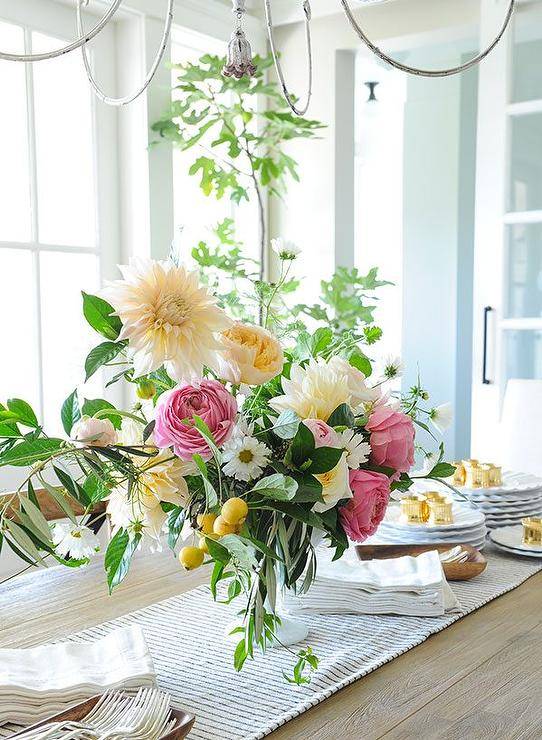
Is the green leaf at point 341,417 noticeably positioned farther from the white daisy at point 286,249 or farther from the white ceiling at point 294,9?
the white ceiling at point 294,9

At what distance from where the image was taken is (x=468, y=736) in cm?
94

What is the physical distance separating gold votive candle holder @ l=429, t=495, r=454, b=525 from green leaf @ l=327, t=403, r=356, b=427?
0.65 metres

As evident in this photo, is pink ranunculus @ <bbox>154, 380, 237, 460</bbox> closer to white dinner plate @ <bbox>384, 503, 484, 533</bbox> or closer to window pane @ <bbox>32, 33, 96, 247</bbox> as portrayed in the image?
white dinner plate @ <bbox>384, 503, 484, 533</bbox>

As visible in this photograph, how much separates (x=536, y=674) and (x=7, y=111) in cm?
227

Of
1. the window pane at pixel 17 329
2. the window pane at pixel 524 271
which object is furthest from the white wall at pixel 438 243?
the window pane at pixel 17 329

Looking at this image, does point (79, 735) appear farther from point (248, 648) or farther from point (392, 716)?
point (392, 716)

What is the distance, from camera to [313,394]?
101 cm

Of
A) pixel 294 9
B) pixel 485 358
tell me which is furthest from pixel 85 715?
pixel 294 9

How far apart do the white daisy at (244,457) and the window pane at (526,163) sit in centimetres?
232

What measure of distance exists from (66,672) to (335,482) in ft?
1.23

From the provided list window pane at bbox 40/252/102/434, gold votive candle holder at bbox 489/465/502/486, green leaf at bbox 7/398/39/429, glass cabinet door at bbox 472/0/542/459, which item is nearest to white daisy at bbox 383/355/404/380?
green leaf at bbox 7/398/39/429

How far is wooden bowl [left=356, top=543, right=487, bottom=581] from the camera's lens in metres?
1.45

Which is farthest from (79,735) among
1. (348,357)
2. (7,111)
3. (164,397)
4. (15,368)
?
(7,111)

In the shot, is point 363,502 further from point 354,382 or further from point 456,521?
point 456,521
